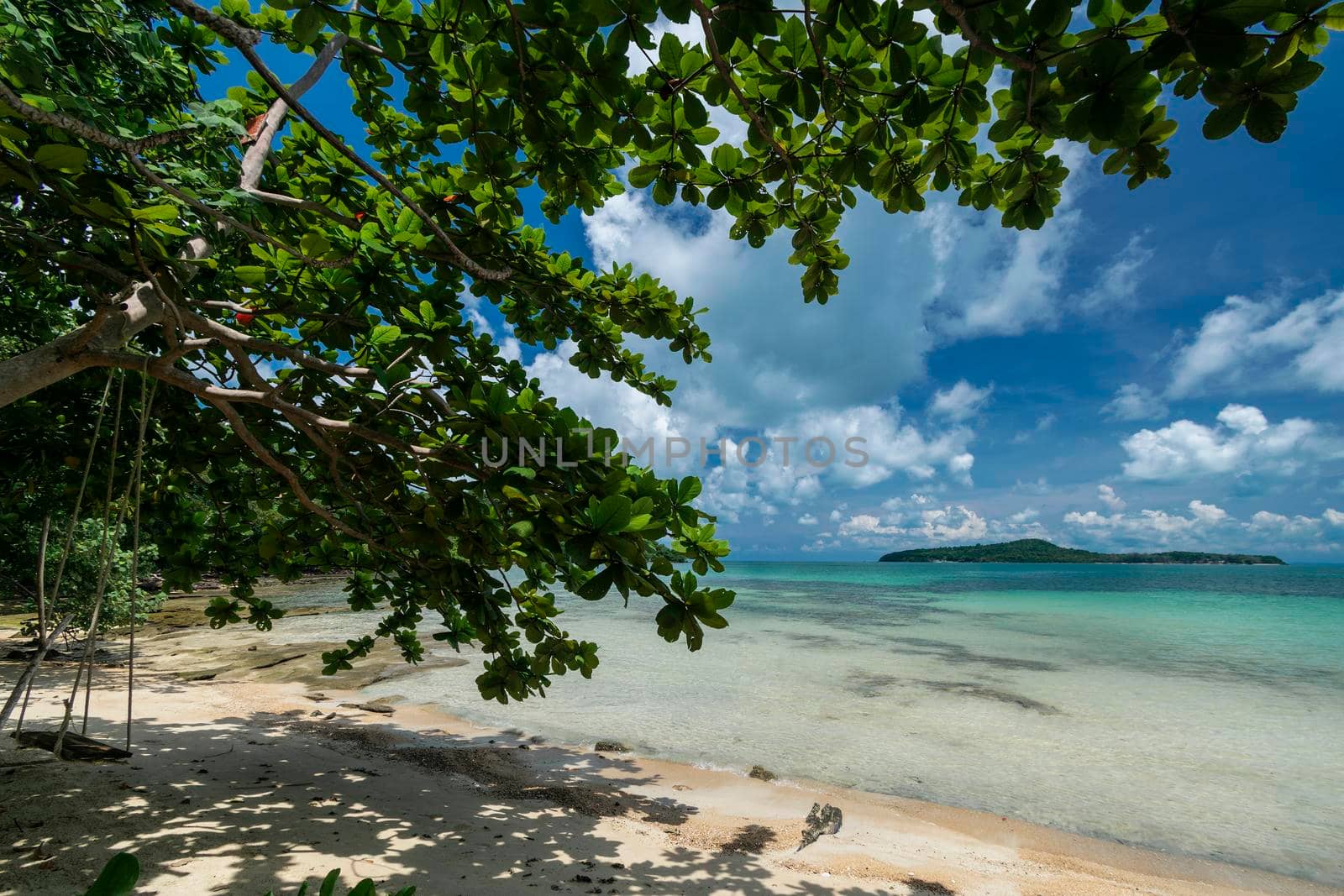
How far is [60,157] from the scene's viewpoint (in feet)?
5.69

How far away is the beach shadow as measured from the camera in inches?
127

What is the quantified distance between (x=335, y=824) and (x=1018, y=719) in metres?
9.49

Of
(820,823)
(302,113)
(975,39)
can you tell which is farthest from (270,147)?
(820,823)

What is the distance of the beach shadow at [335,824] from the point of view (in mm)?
3229

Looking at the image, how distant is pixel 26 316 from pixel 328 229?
2426 millimetres

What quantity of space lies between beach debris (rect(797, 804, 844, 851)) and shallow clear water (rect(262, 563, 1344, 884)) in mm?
1546

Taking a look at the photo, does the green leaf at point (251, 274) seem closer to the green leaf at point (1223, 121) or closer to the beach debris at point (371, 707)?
the green leaf at point (1223, 121)

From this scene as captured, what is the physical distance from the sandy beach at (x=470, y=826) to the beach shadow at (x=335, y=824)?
0.06ft

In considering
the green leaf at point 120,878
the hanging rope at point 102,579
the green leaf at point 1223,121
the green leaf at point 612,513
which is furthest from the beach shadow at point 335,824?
the green leaf at point 1223,121

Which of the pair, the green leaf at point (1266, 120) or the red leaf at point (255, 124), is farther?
the red leaf at point (255, 124)

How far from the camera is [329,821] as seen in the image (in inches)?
157

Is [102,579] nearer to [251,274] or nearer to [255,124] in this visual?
[251,274]

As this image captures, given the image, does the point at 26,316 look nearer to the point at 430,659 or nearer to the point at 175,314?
the point at 175,314

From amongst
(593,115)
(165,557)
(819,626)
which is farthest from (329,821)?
(819,626)
